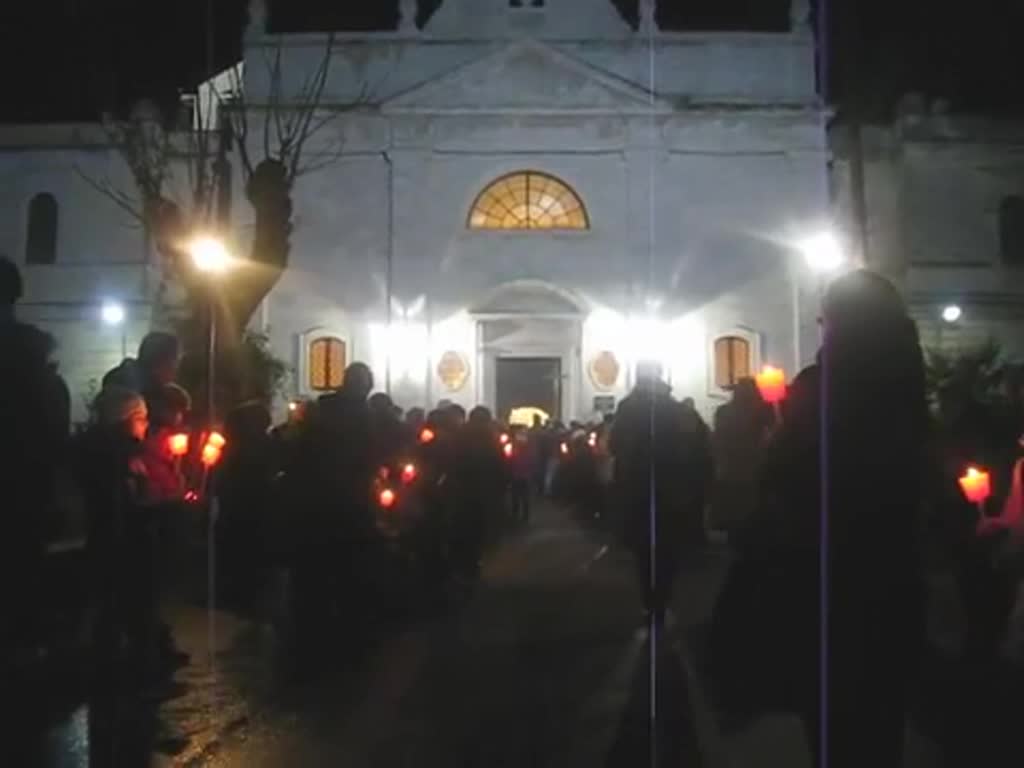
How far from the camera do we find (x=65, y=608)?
9539 millimetres

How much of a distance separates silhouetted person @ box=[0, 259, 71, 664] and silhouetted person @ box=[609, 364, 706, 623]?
482 centimetres

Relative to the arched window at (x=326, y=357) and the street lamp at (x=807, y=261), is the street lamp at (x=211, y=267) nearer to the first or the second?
the arched window at (x=326, y=357)

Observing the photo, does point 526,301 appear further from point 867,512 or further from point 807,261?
point 867,512

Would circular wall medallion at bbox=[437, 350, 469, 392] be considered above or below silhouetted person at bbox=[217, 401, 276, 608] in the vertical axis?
above

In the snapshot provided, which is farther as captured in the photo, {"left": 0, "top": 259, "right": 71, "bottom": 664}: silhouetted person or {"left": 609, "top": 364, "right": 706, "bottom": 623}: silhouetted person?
{"left": 609, "top": 364, "right": 706, "bottom": 623}: silhouetted person

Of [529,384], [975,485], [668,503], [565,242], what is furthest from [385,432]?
[529,384]

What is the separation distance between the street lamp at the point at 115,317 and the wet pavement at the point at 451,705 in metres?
28.3

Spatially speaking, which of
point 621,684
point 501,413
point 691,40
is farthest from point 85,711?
point 691,40

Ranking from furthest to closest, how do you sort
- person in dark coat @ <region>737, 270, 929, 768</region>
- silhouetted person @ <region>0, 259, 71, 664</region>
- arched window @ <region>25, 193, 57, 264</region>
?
1. arched window @ <region>25, 193, 57, 264</region>
2. silhouetted person @ <region>0, 259, 71, 664</region>
3. person in dark coat @ <region>737, 270, 929, 768</region>

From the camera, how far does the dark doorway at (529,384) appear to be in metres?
37.5

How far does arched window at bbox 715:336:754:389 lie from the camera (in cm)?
3778

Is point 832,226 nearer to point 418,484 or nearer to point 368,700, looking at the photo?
point 418,484

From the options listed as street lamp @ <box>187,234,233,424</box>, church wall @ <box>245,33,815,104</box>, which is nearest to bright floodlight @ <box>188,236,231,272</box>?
street lamp @ <box>187,234,233,424</box>

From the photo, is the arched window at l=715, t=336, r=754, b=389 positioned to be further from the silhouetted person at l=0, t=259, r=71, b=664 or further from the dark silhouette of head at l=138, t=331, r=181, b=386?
the silhouetted person at l=0, t=259, r=71, b=664
